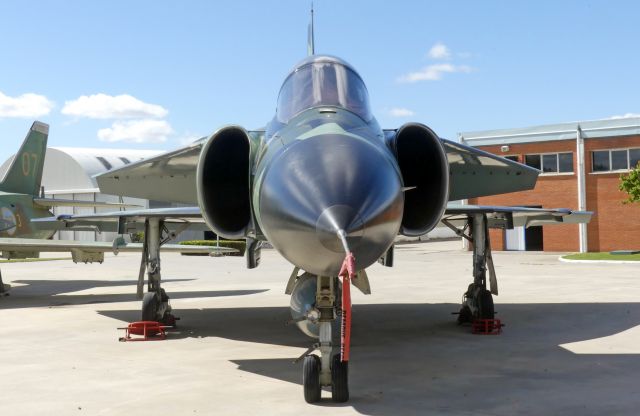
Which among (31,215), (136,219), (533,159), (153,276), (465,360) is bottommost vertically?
(465,360)

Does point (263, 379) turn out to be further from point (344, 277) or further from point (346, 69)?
point (346, 69)

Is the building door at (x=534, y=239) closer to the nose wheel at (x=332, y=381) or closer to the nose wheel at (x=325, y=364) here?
the nose wheel at (x=325, y=364)

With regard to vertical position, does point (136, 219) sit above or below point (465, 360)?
above

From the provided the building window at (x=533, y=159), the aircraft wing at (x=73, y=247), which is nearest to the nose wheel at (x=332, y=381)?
the aircraft wing at (x=73, y=247)

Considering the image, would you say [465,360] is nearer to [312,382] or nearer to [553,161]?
[312,382]

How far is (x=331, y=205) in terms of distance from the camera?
4914mm

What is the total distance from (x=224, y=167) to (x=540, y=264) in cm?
2269

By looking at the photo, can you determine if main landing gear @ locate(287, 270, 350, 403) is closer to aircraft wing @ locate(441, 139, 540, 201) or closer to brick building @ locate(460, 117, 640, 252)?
aircraft wing @ locate(441, 139, 540, 201)

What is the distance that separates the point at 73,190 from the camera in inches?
2088

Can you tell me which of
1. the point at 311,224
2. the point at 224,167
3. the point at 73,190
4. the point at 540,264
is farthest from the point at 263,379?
the point at 73,190

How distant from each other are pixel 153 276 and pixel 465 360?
5.22 m

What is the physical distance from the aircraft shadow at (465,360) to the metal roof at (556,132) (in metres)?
24.7

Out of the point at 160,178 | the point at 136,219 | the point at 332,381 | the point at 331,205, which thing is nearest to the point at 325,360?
the point at 332,381

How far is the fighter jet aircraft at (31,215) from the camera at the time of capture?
15.5 m
